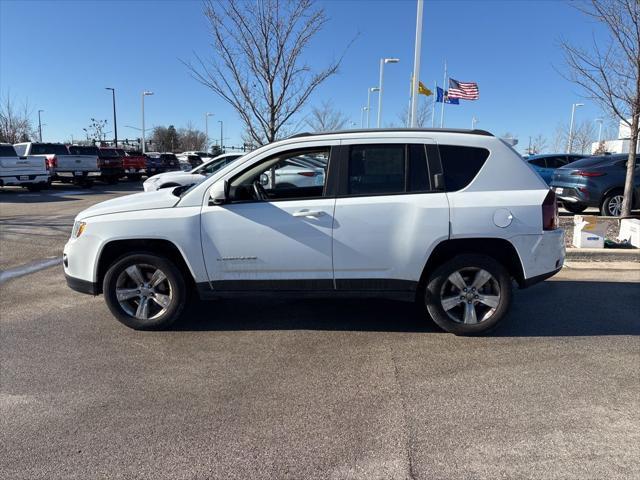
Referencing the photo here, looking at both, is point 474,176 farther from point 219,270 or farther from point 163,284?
point 163,284

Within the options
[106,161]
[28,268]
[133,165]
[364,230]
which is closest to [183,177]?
[28,268]

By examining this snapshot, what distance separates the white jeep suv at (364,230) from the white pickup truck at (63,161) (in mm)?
18442

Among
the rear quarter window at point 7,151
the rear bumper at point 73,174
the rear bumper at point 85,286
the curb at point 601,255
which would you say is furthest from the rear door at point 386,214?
the rear bumper at point 73,174

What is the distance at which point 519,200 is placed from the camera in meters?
4.36

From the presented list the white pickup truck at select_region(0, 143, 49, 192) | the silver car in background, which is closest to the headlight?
the silver car in background

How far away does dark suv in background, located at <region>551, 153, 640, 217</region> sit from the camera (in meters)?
10.5

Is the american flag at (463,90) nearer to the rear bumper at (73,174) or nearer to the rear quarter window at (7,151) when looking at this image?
the rear bumper at (73,174)

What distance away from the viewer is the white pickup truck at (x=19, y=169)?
1795cm

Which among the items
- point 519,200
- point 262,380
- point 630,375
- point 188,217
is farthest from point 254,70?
point 630,375

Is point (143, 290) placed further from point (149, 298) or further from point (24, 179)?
point (24, 179)

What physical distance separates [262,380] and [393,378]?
1011 mm

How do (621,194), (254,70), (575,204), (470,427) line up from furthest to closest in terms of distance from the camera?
(575,204) < (621,194) < (254,70) < (470,427)

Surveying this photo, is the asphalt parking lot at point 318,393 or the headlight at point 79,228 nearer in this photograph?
the asphalt parking lot at point 318,393

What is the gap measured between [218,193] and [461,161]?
7.34 ft
